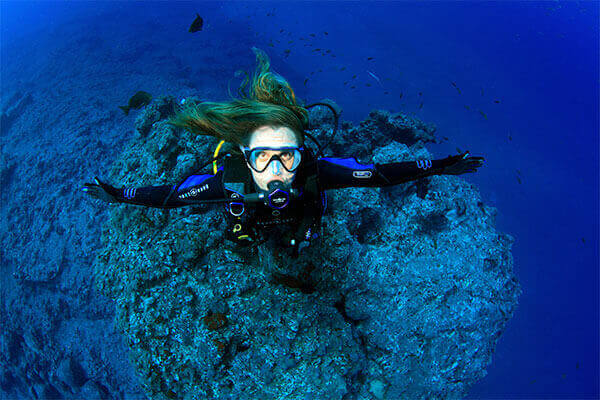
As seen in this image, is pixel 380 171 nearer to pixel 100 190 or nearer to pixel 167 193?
pixel 167 193

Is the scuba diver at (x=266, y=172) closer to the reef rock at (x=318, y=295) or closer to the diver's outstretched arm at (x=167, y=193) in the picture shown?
the diver's outstretched arm at (x=167, y=193)

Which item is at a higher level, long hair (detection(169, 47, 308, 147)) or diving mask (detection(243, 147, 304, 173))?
long hair (detection(169, 47, 308, 147))

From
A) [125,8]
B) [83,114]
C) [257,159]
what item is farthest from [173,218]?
[125,8]

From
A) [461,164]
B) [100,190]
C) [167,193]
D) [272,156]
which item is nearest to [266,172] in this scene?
[272,156]

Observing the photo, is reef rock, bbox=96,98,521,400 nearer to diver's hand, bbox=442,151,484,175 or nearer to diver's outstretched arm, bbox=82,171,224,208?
diver's outstretched arm, bbox=82,171,224,208

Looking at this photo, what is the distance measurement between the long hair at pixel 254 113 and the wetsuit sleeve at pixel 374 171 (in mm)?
541

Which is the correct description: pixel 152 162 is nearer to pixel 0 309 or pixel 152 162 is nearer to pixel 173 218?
pixel 173 218

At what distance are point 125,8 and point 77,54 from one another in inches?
338

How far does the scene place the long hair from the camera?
2.07 metres

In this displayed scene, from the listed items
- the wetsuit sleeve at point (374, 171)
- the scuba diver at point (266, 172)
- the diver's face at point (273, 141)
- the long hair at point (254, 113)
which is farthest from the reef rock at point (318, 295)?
the long hair at point (254, 113)

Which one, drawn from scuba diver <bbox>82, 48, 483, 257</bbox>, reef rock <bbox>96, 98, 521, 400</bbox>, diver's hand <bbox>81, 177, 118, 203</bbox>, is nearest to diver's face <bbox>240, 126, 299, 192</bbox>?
scuba diver <bbox>82, 48, 483, 257</bbox>

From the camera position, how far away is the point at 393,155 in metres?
4.07

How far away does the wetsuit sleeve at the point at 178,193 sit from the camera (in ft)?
8.24

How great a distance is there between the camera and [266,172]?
7.23 feet
